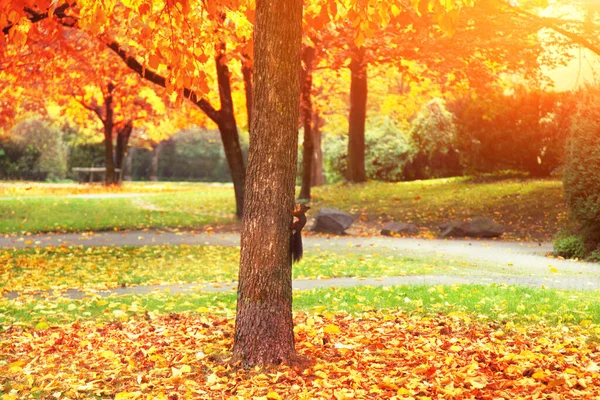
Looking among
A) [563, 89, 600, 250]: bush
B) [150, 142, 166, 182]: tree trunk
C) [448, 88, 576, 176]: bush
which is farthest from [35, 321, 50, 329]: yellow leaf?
[150, 142, 166, 182]: tree trunk

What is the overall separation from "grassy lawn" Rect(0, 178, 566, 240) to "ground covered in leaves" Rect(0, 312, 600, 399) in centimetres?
1133

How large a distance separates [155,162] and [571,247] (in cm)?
3991

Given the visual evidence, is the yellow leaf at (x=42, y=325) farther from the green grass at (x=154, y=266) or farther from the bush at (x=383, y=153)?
the bush at (x=383, y=153)

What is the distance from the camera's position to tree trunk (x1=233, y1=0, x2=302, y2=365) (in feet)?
20.3

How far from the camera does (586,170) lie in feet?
45.7

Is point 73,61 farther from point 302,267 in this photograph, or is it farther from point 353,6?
point 353,6

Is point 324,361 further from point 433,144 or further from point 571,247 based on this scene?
point 433,144

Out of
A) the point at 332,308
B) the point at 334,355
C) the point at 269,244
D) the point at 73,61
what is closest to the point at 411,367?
the point at 334,355

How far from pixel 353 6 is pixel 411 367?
398 centimetres

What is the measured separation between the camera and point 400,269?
1205 cm

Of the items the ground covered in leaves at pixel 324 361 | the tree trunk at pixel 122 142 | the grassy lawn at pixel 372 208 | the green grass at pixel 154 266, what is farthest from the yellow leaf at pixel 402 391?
the tree trunk at pixel 122 142

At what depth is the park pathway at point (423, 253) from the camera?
417 inches

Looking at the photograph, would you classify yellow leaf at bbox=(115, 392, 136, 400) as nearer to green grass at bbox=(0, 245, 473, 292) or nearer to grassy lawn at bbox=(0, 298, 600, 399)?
grassy lawn at bbox=(0, 298, 600, 399)

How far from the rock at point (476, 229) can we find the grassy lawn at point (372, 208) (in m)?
0.46
